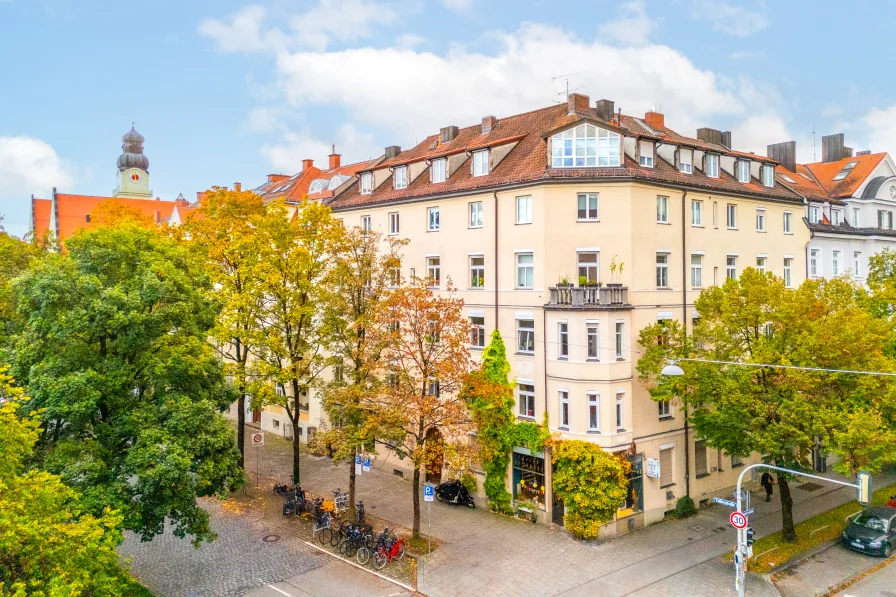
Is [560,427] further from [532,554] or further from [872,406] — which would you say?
[872,406]

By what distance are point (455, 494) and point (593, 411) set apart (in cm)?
797

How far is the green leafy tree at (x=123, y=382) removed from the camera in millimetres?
18500

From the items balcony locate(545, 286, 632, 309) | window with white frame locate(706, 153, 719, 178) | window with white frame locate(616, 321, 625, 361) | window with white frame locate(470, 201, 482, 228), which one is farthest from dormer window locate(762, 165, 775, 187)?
window with white frame locate(470, 201, 482, 228)

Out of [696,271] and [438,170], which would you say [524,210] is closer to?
[438,170]

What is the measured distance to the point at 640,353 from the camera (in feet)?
92.6

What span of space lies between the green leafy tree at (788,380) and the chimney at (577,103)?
1231 cm

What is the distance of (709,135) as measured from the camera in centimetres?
3975

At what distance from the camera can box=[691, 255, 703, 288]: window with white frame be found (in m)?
31.3

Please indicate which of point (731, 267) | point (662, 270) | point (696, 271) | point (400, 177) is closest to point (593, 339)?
point (662, 270)

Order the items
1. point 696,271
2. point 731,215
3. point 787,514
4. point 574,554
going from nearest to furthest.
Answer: point 574,554, point 787,514, point 696,271, point 731,215

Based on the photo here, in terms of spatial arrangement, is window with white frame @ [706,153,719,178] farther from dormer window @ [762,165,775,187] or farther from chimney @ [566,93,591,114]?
chimney @ [566,93,591,114]

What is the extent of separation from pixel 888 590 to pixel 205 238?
31.5 metres

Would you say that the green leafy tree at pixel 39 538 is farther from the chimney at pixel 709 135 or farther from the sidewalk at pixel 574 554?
the chimney at pixel 709 135

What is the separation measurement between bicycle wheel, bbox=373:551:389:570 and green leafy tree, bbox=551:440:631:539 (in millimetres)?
7443
